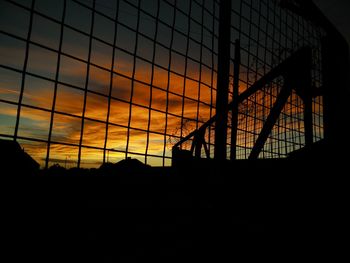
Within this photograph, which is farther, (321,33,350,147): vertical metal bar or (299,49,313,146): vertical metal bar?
(321,33,350,147): vertical metal bar

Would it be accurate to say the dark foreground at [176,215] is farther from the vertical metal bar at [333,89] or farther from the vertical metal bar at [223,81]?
the vertical metal bar at [333,89]

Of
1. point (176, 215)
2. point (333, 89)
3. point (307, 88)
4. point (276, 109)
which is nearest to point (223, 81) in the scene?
point (276, 109)

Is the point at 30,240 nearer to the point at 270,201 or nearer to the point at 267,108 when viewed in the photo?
the point at 270,201

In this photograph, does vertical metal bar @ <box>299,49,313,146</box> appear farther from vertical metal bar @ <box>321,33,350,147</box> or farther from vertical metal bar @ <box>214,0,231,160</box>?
vertical metal bar @ <box>214,0,231,160</box>

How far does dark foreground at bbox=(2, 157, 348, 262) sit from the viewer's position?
49.3 inches

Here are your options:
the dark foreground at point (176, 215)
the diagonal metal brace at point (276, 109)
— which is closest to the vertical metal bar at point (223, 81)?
the diagonal metal brace at point (276, 109)

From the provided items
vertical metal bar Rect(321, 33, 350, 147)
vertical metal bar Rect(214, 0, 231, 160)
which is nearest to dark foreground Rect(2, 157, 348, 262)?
vertical metal bar Rect(214, 0, 231, 160)

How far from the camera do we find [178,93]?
3.02 m

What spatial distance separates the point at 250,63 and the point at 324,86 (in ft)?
4.57

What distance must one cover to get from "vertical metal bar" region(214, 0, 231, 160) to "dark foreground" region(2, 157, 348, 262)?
1.09m

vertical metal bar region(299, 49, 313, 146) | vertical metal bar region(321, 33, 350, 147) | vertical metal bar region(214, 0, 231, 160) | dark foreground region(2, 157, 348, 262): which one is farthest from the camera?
vertical metal bar region(214, 0, 231, 160)

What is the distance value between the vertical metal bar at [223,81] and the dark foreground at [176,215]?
109cm

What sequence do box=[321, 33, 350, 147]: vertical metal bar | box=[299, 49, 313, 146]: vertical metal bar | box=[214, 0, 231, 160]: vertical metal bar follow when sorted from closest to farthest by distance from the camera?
box=[299, 49, 313, 146]: vertical metal bar < box=[321, 33, 350, 147]: vertical metal bar < box=[214, 0, 231, 160]: vertical metal bar

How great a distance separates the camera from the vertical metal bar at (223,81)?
284 cm
